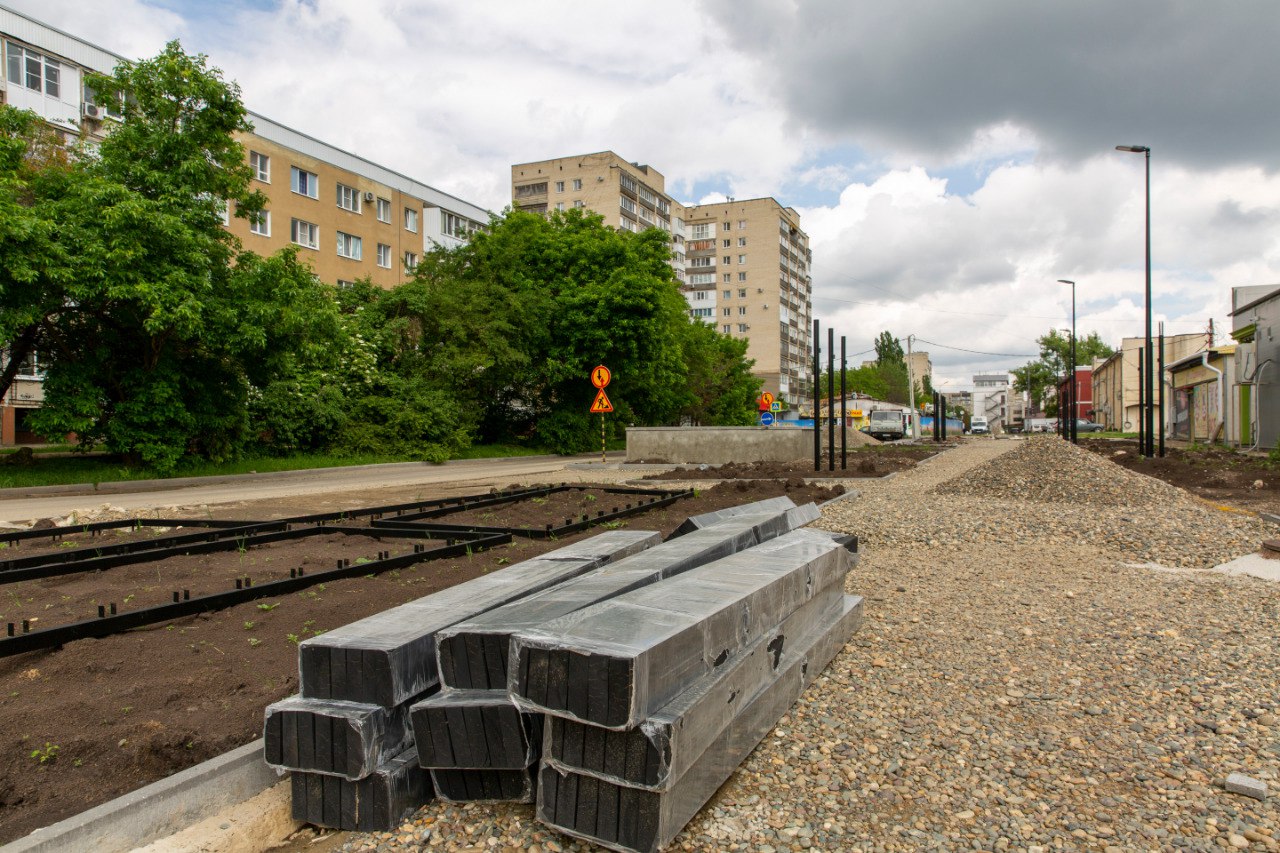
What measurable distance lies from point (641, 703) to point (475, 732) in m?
0.66

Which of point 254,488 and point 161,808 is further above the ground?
point 161,808

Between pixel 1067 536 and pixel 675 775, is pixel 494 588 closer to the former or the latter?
pixel 675 775

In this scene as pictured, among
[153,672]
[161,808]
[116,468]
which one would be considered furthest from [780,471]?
[161,808]

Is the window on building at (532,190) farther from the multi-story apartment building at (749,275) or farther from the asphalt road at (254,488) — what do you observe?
the asphalt road at (254,488)

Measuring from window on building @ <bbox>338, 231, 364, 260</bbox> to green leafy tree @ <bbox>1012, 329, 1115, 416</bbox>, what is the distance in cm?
7563

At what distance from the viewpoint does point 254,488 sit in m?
17.5

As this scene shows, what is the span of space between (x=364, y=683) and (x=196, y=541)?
594 centimetres

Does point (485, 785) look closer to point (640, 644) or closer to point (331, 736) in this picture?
point (331, 736)

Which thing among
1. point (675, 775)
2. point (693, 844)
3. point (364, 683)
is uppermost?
point (364, 683)

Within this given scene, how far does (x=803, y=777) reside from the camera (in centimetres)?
311

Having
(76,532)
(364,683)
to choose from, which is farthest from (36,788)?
(76,532)

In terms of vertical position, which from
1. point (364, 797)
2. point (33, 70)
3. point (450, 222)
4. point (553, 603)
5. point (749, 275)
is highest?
point (749, 275)

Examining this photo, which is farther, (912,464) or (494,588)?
(912,464)

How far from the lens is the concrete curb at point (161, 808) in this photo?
7.77ft
